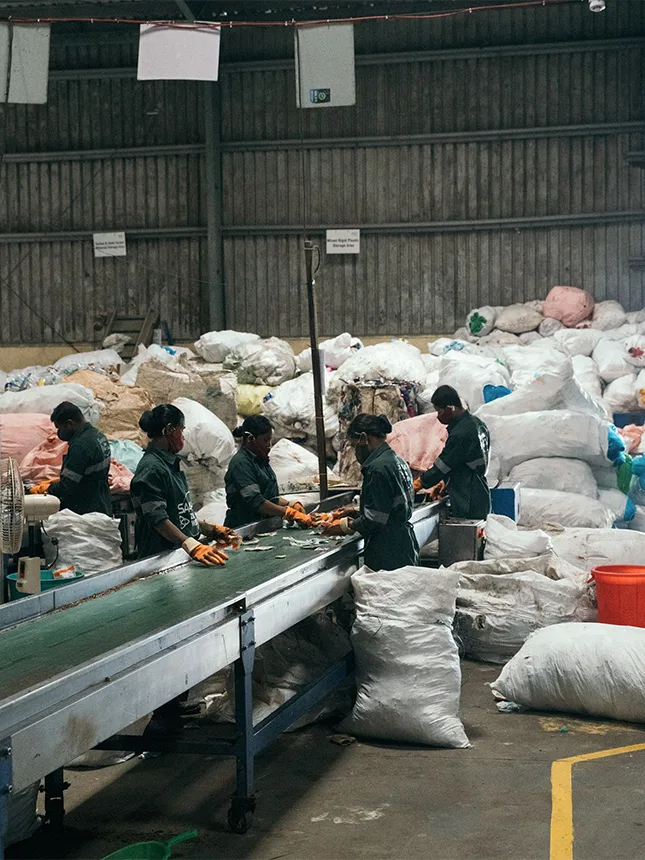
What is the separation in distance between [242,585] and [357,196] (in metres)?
10.4

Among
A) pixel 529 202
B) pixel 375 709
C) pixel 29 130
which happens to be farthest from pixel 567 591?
pixel 29 130

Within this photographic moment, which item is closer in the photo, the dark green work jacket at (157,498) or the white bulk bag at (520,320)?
the dark green work jacket at (157,498)

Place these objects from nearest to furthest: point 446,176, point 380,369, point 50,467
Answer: point 50,467
point 380,369
point 446,176

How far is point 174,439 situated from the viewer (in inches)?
195

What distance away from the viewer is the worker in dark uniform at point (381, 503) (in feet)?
16.3

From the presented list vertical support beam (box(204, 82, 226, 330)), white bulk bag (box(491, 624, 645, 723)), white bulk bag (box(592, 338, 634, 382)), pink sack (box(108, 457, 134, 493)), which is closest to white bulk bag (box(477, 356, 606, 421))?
white bulk bag (box(592, 338, 634, 382))

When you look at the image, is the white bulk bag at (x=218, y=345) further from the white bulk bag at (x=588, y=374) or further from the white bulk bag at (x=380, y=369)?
the white bulk bag at (x=588, y=374)

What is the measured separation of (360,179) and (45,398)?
597 centimetres

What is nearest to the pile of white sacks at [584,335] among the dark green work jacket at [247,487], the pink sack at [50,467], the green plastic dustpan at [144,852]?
the pink sack at [50,467]

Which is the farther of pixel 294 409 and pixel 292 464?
pixel 294 409

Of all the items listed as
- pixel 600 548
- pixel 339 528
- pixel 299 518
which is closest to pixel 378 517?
pixel 339 528

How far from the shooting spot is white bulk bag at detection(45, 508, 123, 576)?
626 cm

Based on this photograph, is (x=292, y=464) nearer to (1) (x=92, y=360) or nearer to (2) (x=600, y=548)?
(2) (x=600, y=548)

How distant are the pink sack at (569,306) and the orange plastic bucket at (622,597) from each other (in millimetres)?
7490
